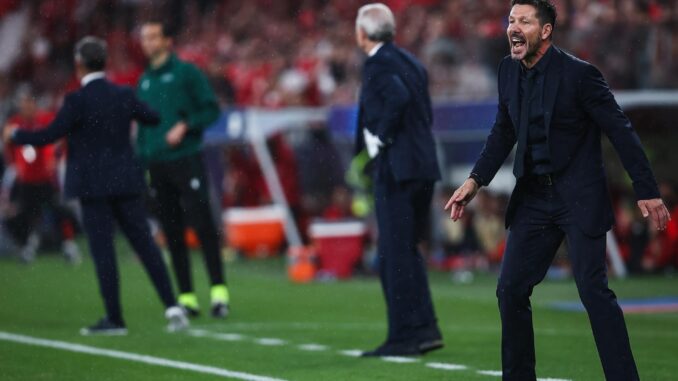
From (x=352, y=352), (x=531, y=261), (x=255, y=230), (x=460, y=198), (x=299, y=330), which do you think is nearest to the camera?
(x=531, y=261)

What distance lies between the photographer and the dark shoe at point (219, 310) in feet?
42.2

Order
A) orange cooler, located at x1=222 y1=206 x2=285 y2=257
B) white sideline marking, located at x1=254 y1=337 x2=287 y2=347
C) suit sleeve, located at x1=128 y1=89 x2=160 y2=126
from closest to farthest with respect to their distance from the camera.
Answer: white sideline marking, located at x1=254 y1=337 x2=287 y2=347 → suit sleeve, located at x1=128 y1=89 x2=160 y2=126 → orange cooler, located at x1=222 y1=206 x2=285 y2=257

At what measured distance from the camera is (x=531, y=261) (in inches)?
288

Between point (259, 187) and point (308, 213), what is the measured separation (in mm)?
1643

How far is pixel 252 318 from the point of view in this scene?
42.2 ft

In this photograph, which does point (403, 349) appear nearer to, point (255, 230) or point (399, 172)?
point (399, 172)

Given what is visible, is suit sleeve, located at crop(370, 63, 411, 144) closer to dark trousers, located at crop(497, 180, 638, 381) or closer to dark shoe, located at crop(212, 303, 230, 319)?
dark trousers, located at crop(497, 180, 638, 381)

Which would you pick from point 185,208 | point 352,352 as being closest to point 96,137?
point 185,208

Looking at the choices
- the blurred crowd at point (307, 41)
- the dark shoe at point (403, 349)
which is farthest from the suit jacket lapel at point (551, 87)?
the blurred crowd at point (307, 41)

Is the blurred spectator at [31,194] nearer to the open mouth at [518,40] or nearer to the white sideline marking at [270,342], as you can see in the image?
the white sideline marking at [270,342]

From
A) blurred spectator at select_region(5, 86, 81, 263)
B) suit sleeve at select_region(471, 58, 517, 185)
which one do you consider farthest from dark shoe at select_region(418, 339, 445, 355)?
blurred spectator at select_region(5, 86, 81, 263)

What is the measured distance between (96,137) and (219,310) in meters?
2.24

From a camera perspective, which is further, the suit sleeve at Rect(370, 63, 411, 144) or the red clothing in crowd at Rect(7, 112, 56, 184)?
the red clothing in crowd at Rect(7, 112, 56, 184)

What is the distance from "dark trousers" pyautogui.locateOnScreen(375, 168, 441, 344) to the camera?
9.95 m
